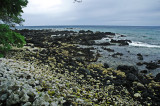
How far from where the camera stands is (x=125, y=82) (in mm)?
7168

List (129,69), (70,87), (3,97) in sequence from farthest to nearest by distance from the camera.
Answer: (129,69)
(70,87)
(3,97)

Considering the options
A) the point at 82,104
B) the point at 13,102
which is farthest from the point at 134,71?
the point at 13,102

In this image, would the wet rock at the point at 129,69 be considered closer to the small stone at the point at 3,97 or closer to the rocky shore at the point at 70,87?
the rocky shore at the point at 70,87

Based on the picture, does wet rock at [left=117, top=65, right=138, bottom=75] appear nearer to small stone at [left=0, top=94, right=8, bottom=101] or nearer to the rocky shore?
the rocky shore

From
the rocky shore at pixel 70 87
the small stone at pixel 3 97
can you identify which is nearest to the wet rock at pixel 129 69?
the rocky shore at pixel 70 87

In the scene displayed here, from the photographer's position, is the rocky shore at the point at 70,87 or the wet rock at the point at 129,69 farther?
the wet rock at the point at 129,69

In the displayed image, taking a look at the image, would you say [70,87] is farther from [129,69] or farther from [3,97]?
[129,69]

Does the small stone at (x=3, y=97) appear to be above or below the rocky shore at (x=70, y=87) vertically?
above

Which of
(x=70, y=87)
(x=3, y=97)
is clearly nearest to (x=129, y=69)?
(x=70, y=87)

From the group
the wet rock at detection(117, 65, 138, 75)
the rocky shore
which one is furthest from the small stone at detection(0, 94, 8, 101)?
the wet rock at detection(117, 65, 138, 75)

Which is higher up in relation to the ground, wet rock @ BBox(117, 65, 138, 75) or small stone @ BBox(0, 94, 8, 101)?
small stone @ BBox(0, 94, 8, 101)

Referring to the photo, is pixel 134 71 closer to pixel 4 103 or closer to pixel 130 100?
pixel 130 100

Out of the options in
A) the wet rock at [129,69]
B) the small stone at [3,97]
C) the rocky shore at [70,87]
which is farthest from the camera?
the wet rock at [129,69]

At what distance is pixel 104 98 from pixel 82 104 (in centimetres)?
179
